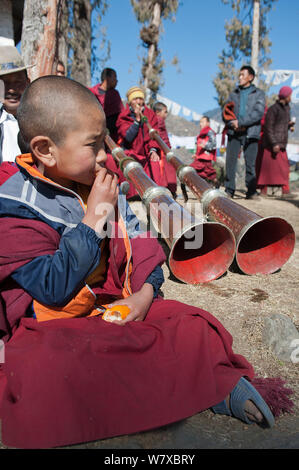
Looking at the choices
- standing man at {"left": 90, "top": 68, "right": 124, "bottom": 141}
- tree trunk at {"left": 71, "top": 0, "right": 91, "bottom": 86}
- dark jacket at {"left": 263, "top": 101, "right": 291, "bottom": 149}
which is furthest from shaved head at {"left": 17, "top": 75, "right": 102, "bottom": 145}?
tree trunk at {"left": 71, "top": 0, "right": 91, "bottom": 86}

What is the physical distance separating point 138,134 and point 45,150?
15.8 ft

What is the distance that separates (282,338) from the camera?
198 centimetres

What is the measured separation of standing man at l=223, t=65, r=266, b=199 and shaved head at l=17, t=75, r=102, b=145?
5.27 meters

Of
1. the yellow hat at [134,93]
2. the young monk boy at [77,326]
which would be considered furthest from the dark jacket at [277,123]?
the young monk boy at [77,326]

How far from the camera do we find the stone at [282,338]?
1.91 m

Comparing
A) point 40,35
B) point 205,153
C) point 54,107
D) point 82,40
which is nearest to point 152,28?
point 82,40

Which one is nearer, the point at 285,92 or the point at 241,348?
the point at 241,348

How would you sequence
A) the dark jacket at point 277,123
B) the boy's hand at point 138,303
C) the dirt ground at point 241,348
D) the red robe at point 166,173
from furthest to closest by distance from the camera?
the dark jacket at point 277,123
the red robe at point 166,173
the boy's hand at point 138,303
the dirt ground at point 241,348

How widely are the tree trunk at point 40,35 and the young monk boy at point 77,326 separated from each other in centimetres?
295

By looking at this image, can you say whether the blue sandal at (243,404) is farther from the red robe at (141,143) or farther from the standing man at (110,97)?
the standing man at (110,97)

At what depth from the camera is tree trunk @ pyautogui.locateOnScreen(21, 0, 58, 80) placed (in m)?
4.06

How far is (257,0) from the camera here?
1531cm

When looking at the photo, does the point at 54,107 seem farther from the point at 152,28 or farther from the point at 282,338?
the point at 152,28

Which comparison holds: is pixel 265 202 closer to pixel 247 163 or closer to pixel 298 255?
pixel 247 163
